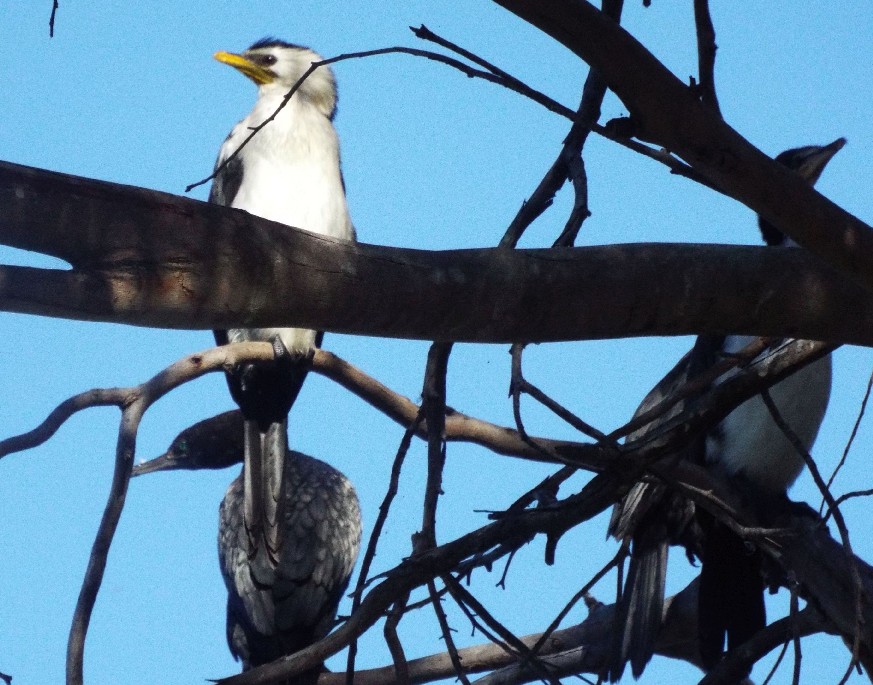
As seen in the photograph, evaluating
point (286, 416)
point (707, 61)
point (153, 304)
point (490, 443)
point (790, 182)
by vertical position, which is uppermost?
point (286, 416)

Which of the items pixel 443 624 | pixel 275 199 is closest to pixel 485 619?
pixel 443 624

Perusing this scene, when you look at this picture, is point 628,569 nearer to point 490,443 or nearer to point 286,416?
point 490,443

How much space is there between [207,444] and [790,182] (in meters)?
4.24

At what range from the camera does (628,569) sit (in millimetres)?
3650

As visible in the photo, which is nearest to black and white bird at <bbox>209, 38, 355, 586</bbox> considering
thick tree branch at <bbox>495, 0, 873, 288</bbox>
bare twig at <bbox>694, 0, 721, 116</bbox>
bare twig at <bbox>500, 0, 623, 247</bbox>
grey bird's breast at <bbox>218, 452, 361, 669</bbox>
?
grey bird's breast at <bbox>218, 452, 361, 669</bbox>

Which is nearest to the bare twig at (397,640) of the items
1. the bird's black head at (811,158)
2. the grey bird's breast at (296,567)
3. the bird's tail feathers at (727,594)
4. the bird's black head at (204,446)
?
the bird's tail feathers at (727,594)

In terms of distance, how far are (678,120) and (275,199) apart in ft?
11.7

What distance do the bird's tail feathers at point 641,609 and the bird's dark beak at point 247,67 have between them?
3045 millimetres

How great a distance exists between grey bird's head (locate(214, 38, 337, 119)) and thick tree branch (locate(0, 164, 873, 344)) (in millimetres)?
3879

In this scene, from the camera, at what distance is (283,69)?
567 cm

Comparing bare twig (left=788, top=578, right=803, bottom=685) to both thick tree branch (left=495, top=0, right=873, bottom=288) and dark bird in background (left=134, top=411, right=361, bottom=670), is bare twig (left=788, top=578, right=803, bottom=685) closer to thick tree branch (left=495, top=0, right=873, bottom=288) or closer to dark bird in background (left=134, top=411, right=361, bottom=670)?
thick tree branch (left=495, top=0, right=873, bottom=288)

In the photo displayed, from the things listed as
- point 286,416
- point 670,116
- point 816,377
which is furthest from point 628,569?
point 670,116

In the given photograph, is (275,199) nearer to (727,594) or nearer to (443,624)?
(727,594)

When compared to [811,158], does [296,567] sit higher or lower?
lower
